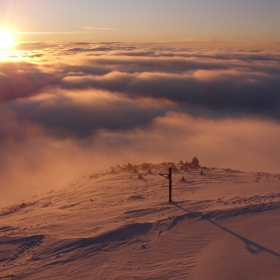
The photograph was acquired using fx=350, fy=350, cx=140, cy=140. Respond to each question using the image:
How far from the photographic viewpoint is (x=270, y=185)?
1419cm

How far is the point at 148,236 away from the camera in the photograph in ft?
31.1

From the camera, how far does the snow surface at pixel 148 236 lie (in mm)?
8016

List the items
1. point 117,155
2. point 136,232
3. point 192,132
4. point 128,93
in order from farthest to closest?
point 128,93 < point 192,132 < point 117,155 < point 136,232

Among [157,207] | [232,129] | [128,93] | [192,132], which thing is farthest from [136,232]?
[128,93]

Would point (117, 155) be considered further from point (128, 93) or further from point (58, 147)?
point (128, 93)

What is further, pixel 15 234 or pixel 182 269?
pixel 15 234

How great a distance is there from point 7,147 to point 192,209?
37.6 m

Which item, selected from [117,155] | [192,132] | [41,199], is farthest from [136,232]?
[192,132]

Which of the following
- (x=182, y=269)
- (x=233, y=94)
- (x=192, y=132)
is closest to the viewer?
(x=182, y=269)

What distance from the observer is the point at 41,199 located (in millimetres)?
14898

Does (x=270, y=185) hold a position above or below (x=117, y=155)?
above

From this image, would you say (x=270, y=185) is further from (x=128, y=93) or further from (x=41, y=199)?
(x=128, y=93)

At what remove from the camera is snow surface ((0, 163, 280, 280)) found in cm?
802

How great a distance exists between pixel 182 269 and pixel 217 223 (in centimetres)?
248
